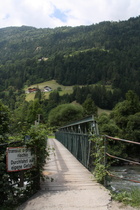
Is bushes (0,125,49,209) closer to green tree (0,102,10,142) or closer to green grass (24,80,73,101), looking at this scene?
green tree (0,102,10,142)

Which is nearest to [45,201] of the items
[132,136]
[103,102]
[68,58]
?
[132,136]

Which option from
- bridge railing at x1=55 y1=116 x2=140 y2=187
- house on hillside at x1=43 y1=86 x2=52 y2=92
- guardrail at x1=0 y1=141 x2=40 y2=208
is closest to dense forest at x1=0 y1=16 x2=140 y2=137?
house on hillside at x1=43 y1=86 x2=52 y2=92

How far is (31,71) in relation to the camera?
18212 centimetres

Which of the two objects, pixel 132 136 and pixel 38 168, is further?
pixel 132 136

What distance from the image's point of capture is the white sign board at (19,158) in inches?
175

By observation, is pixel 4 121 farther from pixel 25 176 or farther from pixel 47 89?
pixel 47 89

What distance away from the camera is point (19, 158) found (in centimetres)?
469

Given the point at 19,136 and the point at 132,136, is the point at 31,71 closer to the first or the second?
the point at 132,136

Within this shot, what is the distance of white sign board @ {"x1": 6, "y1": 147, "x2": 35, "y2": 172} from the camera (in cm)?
445

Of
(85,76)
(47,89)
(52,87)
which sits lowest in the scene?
(47,89)

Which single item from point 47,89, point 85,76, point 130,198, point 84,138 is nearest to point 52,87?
point 47,89

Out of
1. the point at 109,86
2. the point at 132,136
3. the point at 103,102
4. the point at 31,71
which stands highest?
the point at 31,71

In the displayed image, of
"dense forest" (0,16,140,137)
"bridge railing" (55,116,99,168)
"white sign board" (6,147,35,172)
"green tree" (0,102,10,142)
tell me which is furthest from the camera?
"dense forest" (0,16,140,137)

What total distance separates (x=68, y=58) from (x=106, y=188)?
179 meters
